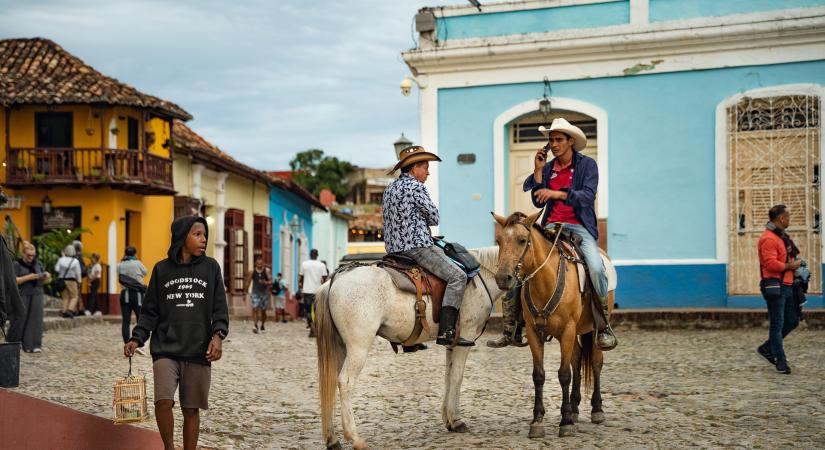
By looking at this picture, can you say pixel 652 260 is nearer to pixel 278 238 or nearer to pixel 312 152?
pixel 278 238

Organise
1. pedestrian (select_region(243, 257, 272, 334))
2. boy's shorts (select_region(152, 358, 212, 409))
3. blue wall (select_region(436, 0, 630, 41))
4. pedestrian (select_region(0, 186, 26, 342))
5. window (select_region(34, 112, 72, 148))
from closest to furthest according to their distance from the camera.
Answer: boy's shorts (select_region(152, 358, 212, 409))
pedestrian (select_region(0, 186, 26, 342))
blue wall (select_region(436, 0, 630, 41))
pedestrian (select_region(243, 257, 272, 334))
window (select_region(34, 112, 72, 148))

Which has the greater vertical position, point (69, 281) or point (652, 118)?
point (652, 118)

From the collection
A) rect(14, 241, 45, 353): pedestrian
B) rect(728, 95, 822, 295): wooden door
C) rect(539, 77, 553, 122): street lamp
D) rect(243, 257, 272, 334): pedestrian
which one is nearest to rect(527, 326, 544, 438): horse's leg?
rect(14, 241, 45, 353): pedestrian

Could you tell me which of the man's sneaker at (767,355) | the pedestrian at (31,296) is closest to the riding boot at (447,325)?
the man's sneaker at (767,355)

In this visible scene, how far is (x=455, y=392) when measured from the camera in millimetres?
7395

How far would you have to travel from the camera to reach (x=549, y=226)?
25.5ft

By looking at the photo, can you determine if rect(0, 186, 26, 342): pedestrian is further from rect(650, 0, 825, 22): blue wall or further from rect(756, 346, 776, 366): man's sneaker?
rect(650, 0, 825, 22): blue wall

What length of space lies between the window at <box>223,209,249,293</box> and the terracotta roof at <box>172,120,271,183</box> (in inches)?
56.2

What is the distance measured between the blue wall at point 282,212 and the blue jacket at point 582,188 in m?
29.5

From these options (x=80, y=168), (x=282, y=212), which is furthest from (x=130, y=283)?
(x=282, y=212)

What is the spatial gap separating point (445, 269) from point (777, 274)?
4304 millimetres

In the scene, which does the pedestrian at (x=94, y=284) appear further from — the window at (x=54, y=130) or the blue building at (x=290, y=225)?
the blue building at (x=290, y=225)

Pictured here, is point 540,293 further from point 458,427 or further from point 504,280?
point 458,427

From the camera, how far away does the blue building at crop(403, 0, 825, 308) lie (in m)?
15.8
